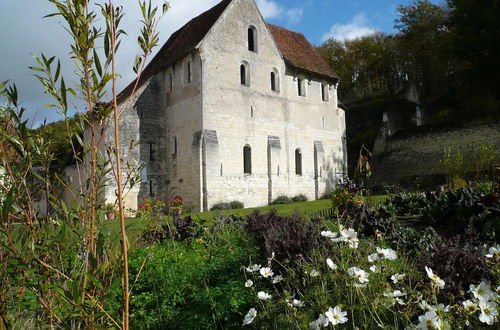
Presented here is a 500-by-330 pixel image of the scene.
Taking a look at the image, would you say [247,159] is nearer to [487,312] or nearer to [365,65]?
[487,312]

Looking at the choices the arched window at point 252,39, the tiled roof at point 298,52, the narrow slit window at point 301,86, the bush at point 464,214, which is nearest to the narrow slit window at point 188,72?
the arched window at point 252,39

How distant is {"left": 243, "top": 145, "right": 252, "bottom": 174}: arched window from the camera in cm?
2295

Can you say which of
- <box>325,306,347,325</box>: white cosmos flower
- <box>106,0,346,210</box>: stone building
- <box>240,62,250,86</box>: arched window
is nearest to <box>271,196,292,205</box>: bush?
<box>106,0,346,210</box>: stone building

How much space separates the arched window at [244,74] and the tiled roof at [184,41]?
285 centimetres

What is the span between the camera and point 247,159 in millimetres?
23203

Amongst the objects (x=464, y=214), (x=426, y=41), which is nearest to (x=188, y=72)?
(x=464, y=214)

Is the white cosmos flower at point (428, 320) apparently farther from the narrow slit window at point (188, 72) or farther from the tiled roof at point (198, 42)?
the narrow slit window at point (188, 72)

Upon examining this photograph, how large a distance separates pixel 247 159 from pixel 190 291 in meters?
18.3

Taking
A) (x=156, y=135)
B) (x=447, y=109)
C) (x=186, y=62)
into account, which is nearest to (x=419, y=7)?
(x=447, y=109)

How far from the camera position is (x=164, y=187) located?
22.9 metres

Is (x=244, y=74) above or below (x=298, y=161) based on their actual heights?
above

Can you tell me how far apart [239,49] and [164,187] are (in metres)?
8.65

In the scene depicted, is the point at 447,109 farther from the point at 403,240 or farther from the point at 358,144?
the point at 403,240

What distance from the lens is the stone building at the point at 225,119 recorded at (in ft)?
69.8
